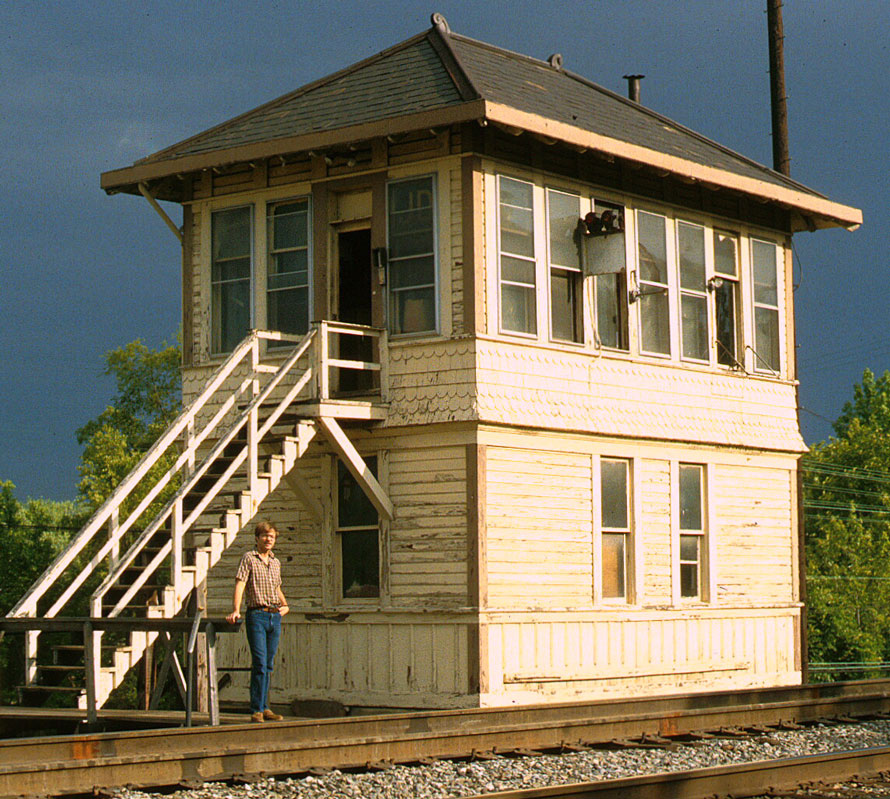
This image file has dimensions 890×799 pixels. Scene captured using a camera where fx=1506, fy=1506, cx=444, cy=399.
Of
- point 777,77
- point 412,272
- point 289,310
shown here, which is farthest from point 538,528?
point 777,77

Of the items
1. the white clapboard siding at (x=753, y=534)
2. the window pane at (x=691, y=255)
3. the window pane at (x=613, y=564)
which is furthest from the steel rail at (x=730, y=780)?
the window pane at (x=691, y=255)

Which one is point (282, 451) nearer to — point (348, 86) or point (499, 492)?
point (499, 492)

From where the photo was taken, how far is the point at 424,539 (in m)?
17.5

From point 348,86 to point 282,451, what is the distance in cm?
547

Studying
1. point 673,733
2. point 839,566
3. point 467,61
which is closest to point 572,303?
point 467,61

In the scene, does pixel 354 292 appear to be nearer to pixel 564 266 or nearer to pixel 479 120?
pixel 564 266

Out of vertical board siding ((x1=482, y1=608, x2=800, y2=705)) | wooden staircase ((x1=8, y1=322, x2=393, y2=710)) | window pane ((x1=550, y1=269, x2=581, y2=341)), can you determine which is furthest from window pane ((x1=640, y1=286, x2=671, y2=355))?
wooden staircase ((x1=8, y1=322, x2=393, y2=710))

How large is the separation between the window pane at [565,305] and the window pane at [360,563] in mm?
3353

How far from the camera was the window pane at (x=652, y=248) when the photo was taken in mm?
19656

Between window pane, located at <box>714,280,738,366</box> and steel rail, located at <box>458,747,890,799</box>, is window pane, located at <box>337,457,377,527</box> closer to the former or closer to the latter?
window pane, located at <box>714,280,738,366</box>

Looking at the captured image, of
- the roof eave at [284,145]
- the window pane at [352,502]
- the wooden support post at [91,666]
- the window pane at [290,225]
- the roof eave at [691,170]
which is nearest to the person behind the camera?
the wooden support post at [91,666]

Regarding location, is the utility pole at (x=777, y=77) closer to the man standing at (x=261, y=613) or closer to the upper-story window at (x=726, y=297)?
the upper-story window at (x=726, y=297)

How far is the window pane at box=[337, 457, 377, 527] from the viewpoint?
714 inches

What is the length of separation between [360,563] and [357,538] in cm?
31
